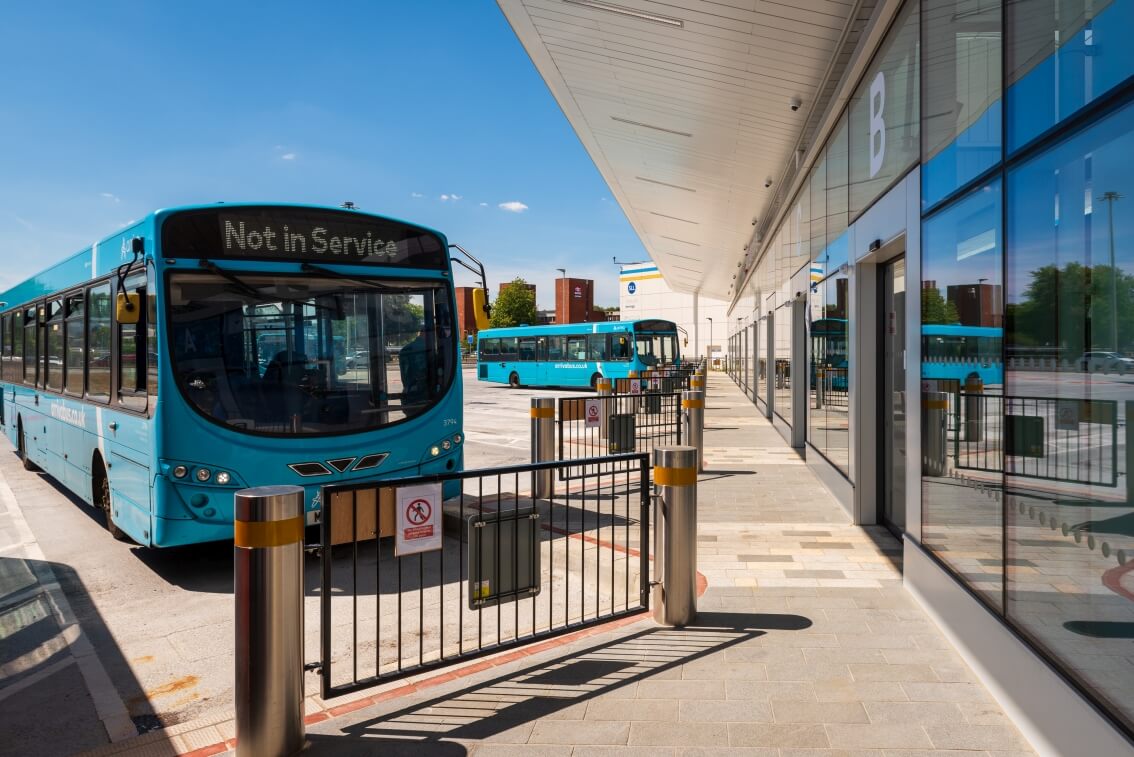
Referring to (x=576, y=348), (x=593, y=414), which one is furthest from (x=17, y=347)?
(x=576, y=348)

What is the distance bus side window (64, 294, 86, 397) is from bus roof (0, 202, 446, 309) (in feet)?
0.76

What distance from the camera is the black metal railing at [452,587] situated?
3982 millimetres

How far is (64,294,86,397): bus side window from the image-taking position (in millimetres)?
7805

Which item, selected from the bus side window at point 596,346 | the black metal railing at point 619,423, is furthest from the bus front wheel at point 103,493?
the bus side window at point 596,346

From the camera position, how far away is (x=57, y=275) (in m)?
8.76

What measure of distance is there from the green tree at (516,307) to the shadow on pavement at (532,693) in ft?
281

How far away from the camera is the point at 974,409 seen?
4.50 metres

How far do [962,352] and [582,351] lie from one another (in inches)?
1075

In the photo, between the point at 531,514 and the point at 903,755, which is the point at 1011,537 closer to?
the point at 903,755

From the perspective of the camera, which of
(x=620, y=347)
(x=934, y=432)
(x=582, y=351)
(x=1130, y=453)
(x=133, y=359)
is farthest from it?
(x=582, y=351)

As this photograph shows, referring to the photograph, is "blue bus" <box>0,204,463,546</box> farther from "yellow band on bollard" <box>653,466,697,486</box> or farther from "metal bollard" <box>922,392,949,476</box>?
"metal bollard" <box>922,392,949,476</box>

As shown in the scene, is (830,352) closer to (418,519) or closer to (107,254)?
(418,519)

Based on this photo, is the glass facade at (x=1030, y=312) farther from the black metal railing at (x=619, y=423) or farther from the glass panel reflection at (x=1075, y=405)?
the black metal railing at (x=619, y=423)

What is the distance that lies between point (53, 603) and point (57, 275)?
458 cm
